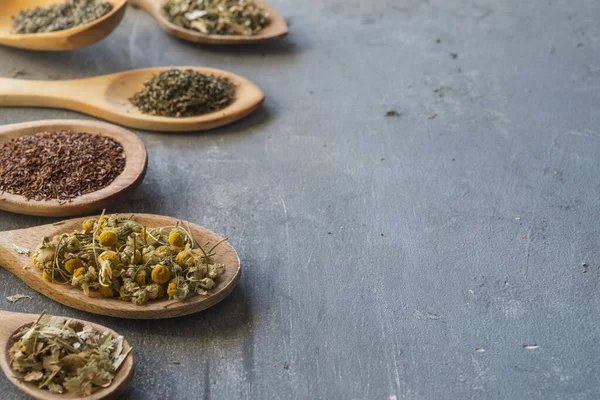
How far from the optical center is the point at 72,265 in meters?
1.60

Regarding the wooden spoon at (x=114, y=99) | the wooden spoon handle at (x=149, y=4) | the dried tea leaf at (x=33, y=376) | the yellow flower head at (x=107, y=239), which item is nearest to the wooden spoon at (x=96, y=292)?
the yellow flower head at (x=107, y=239)

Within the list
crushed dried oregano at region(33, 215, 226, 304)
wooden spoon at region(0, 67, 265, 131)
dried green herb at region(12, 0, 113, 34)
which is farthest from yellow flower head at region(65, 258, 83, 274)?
dried green herb at region(12, 0, 113, 34)

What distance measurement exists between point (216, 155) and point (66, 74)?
0.86m

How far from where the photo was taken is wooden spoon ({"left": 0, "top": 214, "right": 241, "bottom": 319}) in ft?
5.11

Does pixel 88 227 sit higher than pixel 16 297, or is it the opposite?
pixel 88 227

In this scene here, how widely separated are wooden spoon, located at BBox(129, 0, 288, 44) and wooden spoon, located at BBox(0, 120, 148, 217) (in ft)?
2.76

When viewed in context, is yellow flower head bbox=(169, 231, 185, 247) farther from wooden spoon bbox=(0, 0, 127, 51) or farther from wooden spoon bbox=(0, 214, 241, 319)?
A: wooden spoon bbox=(0, 0, 127, 51)

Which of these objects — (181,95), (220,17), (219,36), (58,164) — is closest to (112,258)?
(58,164)

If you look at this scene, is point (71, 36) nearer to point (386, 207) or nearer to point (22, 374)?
point (386, 207)

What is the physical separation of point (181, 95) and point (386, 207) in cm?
85

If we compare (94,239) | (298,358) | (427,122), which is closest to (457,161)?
(427,122)

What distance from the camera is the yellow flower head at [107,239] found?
64.0 inches

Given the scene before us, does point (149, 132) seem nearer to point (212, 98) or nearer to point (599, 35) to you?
point (212, 98)

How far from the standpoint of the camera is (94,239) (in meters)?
1.64
